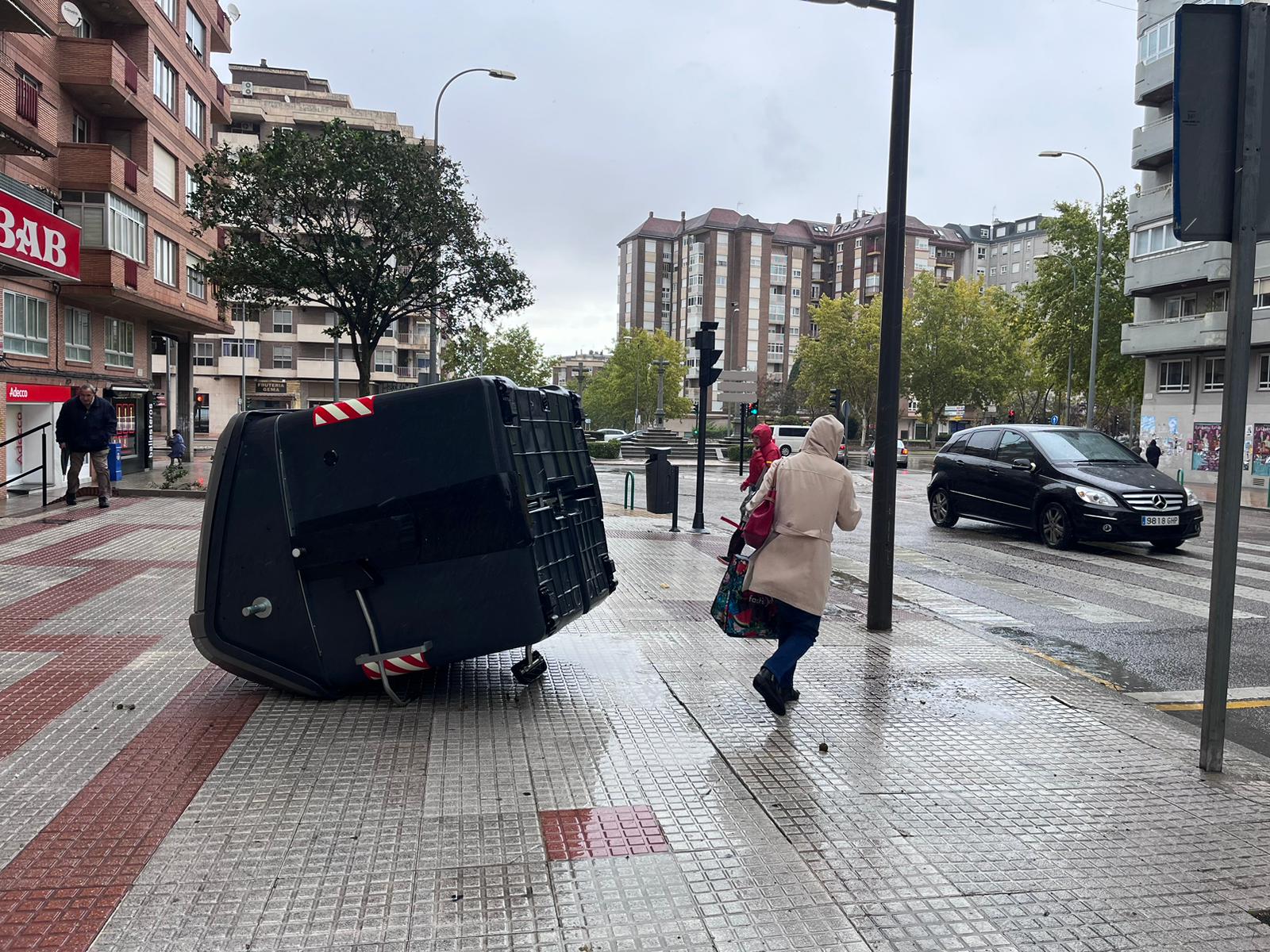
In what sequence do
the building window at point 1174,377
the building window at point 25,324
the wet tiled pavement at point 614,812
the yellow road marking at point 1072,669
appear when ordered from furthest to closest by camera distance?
the building window at point 1174,377
the building window at point 25,324
the yellow road marking at point 1072,669
the wet tiled pavement at point 614,812

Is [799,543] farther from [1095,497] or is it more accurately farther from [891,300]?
[1095,497]

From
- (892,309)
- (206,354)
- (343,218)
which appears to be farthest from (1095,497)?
(206,354)

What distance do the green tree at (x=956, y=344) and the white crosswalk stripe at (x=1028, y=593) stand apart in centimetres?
A: 5725

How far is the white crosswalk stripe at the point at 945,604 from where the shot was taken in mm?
8688

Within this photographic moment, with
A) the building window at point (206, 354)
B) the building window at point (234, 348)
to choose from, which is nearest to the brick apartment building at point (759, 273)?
the building window at point (234, 348)

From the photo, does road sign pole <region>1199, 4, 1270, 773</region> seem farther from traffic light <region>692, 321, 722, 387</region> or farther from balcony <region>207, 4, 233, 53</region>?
balcony <region>207, 4, 233, 53</region>

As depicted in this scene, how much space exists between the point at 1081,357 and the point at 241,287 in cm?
4062

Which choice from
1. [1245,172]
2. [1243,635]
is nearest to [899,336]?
[1245,172]

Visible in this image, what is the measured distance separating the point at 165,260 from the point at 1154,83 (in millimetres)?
38129

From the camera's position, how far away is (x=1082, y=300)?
154 feet

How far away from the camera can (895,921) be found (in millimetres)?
3158

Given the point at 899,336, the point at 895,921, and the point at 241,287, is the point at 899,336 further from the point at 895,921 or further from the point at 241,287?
the point at 241,287

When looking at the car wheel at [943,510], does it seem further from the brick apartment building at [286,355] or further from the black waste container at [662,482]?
the brick apartment building at [286,355]

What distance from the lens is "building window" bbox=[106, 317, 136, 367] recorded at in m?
26.1
